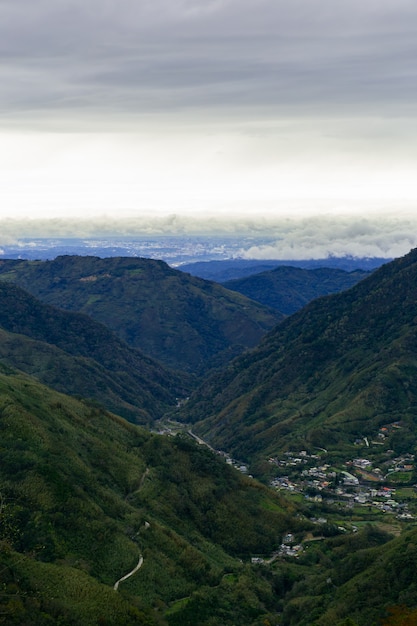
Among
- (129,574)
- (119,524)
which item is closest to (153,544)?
(119,524)

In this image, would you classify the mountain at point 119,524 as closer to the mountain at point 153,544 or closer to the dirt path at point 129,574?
the mountain at point 153,544

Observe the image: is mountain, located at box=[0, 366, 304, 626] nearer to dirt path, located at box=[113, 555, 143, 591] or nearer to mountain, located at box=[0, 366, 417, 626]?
mountain, located at box=[0, 366, 417, 626]

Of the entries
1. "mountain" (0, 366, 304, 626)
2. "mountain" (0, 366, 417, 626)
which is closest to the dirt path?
"mountain" (0, 366, 417, 626)

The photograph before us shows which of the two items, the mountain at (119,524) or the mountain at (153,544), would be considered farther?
the mountain at (153,544)

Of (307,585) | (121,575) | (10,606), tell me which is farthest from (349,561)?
(10,606)

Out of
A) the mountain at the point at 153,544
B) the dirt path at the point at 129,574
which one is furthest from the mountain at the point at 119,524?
the dirt path at the point at 129,574

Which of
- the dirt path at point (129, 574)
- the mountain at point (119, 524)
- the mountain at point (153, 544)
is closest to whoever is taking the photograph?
the mountain at point (119, 524)

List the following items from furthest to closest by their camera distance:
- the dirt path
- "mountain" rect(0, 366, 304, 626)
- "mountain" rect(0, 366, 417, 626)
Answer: the dirt path
"mountain" rect(0, 366, 417, 626)
"mountain" rect(0, 366, 304, 626)

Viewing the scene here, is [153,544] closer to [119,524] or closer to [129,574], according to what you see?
[119,524]

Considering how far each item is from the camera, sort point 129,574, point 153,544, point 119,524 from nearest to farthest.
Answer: point 129,574 → point 153,544 → point 119,524
